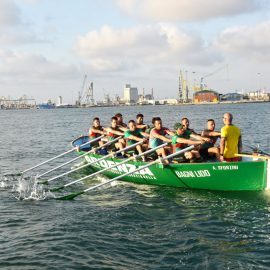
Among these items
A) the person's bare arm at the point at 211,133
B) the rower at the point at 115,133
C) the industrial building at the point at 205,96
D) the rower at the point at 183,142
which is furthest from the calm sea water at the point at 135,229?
the industrial building at the point at 205,96

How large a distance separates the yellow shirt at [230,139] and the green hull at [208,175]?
1.97ft

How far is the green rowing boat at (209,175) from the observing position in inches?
501

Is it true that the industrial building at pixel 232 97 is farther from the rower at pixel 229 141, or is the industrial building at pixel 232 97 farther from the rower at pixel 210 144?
the rower at pixel 229 141

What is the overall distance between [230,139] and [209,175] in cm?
133

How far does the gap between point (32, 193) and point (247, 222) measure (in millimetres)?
7529

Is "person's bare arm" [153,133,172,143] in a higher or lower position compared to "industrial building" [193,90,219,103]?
lower

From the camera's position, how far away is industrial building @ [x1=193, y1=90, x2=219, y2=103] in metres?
182

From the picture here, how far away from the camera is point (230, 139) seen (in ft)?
43.3

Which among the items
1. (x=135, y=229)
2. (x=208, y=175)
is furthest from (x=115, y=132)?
(x=135, y=229)

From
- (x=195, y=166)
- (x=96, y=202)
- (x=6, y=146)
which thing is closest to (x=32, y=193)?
(x=96, y=202)

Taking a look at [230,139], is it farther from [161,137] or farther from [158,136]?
[158,136]

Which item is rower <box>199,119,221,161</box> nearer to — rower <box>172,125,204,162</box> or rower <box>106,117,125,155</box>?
rower <box>172,125,204,162</box>

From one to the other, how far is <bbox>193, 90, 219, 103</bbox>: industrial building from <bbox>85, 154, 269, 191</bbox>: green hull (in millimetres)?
169195

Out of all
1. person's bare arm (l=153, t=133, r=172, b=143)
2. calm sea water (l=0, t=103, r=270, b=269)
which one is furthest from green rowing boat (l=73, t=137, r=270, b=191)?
person's bare arm (l=153, t=133, r=172, b=143)
